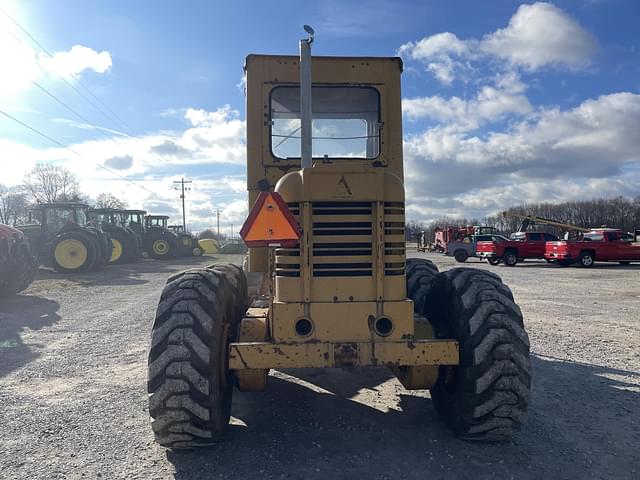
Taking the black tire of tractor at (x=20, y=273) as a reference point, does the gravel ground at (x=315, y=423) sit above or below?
below

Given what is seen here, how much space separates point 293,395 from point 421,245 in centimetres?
4472

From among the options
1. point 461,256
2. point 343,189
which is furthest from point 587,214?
point 343,189

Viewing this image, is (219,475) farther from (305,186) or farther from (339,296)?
(305,186)

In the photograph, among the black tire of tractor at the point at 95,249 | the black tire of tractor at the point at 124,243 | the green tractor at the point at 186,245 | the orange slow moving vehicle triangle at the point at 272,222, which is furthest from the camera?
the green tractor at the point at 186,245

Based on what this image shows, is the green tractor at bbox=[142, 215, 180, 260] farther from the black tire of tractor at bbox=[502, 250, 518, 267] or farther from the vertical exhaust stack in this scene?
the vertical exhaust stack

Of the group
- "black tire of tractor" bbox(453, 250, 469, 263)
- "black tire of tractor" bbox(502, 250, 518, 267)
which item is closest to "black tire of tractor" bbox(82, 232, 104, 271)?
"black tire of tractor" bbox(502, 250, 518, 267)

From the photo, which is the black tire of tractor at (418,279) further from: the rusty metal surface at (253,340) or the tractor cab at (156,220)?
the tractor cab at (156,220)

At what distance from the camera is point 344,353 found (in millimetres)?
3369

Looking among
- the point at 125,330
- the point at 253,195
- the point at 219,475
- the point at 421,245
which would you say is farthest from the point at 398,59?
the point at 421,245

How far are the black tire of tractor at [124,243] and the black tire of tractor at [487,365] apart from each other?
83.4ft

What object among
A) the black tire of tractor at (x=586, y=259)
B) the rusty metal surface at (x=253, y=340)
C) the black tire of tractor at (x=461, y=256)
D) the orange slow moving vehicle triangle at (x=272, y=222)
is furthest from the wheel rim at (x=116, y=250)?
the orange slow moving vehicle triangle at (x=272, y=222)

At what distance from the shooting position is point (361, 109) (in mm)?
4809

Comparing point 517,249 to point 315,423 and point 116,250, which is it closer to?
point 116,250

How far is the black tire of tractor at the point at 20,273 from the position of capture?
12.4 metres
